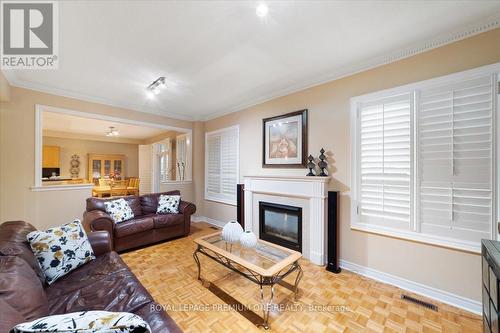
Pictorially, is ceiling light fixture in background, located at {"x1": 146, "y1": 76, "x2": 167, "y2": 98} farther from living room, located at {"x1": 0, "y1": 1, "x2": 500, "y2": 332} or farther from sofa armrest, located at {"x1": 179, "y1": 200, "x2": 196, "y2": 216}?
sofa armrest, located at {"x1": 179, "y1": 200, "x2": 196, "y2": 216}

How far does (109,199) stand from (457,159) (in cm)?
464

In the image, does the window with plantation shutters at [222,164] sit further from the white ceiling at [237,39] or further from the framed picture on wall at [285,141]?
the white ceiling at [237,39]

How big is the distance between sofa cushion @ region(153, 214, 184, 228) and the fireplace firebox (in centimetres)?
146

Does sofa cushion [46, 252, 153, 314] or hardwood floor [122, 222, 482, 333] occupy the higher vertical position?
sofa cushion [46, 252, 153, 314]

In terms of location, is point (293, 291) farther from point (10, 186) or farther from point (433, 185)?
point (10, 186)

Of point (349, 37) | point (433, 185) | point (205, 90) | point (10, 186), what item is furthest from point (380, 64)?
point (10, 186)

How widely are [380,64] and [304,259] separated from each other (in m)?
2.63

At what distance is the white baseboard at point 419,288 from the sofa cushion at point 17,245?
3.01m

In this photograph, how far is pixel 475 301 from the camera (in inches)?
70.5

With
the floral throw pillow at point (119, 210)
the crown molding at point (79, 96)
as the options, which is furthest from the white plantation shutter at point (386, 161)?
the crown molding at point (79, 96)

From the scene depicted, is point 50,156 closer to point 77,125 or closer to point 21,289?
point 77,125

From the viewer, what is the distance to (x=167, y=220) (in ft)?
11.3

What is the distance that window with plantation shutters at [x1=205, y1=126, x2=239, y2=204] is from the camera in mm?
4148

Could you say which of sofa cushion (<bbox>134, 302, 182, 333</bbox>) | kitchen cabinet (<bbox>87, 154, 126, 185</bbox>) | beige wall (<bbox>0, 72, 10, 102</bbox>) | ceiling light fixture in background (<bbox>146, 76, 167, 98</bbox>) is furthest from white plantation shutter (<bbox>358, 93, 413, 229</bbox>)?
kitchen cabinet (<bbox>87, 154, 126, 185</bbox>)
